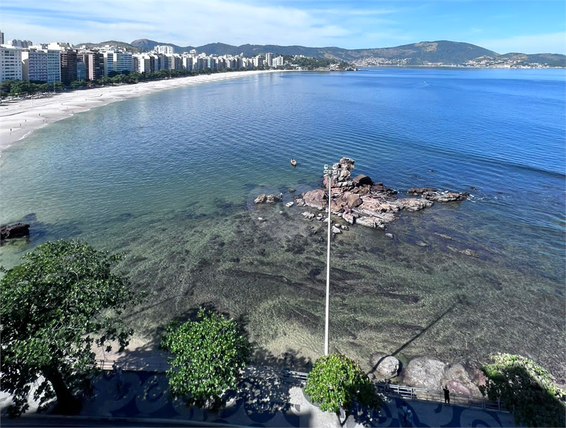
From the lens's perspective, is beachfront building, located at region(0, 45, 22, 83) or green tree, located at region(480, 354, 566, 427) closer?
green tree, located at region(480, 354, 566, 427)

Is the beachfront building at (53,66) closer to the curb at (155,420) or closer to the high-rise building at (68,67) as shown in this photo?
the high-rise building at (68,67)

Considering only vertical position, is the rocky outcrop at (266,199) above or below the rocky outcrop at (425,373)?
above

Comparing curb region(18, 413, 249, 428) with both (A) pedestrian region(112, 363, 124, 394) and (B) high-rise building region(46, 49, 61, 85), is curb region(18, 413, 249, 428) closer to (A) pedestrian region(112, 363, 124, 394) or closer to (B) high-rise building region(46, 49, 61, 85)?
(A) pedestrian region(112, 363, 124, 394)

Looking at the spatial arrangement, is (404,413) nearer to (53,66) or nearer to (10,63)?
(10,63)

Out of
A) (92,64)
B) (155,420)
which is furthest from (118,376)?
(92,64)

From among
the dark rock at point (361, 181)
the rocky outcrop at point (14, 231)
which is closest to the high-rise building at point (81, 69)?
the rocky outcrop at point (14, 231)

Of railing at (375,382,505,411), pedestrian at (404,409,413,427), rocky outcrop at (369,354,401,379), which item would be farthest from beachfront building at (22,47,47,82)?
pedestrian at (404,409,413,427)

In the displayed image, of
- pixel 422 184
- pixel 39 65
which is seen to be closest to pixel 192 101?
pixel 39 65
